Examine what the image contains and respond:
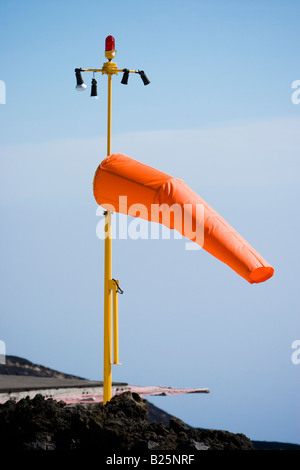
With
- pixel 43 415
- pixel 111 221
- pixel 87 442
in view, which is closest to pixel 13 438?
pixel 43 415

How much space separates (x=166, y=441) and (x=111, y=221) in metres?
2.46

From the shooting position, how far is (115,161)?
7531mm

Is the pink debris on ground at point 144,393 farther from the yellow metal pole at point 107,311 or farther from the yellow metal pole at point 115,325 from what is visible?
the yellow metal pole at point 115,325

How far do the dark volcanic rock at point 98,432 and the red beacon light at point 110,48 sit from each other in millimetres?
3708

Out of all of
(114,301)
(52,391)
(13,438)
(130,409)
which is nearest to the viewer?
(13,438)

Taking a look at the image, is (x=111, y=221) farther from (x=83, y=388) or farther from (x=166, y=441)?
(x=83, y=388)

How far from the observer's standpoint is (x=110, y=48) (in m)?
8.02

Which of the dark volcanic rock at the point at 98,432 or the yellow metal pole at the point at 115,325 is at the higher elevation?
the yellow metal pole at the point at 115,325

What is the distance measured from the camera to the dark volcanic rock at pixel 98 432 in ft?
20.7

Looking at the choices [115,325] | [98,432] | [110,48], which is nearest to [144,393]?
[115,325]

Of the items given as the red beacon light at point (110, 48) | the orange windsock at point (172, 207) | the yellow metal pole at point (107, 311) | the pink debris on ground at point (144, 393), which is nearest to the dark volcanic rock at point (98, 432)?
the yellow metal pole at point (107, 311)

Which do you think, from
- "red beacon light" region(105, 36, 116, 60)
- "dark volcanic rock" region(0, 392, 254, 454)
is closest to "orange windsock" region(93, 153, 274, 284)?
"red beacon light" region(105, 36, 116, 60)

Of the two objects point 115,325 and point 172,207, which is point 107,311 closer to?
point 115,325

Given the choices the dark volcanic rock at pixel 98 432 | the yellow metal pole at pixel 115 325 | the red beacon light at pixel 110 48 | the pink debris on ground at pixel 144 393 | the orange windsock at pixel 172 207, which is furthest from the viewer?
the pink debris on ground at pixel 144 393
